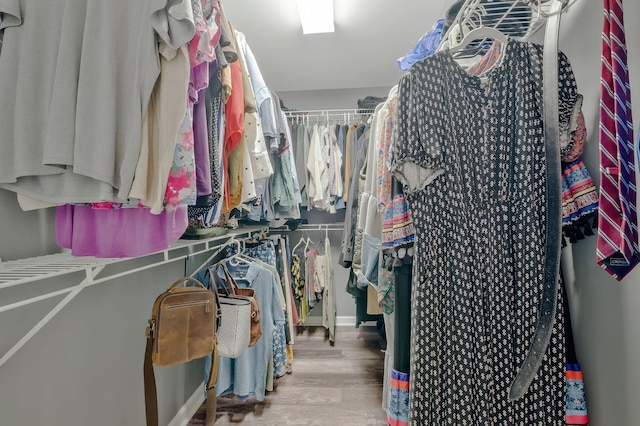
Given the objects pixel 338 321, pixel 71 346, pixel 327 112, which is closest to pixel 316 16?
pixel 327 112

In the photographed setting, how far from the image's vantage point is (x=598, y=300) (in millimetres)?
770

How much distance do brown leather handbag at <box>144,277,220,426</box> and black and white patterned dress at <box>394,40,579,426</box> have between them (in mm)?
752

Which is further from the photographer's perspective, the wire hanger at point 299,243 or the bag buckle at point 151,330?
the wire hanger at point 299,243

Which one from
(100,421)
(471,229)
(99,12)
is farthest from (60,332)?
(471,229)

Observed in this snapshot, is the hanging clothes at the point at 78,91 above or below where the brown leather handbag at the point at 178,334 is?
above

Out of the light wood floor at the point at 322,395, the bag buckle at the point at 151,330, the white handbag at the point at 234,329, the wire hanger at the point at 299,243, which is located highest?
the wire hanger at the point at 299,243

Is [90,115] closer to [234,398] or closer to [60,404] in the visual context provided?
[60,404]

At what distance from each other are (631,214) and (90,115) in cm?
99

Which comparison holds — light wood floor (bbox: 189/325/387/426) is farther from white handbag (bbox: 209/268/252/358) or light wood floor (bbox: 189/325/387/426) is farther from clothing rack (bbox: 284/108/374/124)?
clothing rack (bbox: 284/108/374/124)

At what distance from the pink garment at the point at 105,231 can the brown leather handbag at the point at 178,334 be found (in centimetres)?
40

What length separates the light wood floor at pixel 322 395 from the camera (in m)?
1.65

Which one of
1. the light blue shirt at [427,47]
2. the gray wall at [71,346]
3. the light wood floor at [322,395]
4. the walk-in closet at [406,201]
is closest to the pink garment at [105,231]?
the walk-in closet at [406,201]

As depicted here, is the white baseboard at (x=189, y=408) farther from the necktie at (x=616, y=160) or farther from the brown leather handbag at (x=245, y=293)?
the necktie at (x=616, y=160)

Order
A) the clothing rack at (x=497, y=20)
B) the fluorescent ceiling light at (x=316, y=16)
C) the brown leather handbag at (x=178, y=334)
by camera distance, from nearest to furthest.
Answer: the clothing rack at (x=497, y=20)
the brown leather handbag at (x=178, y=334)
the fluorescent ceiling light at (x=316, y=16)
